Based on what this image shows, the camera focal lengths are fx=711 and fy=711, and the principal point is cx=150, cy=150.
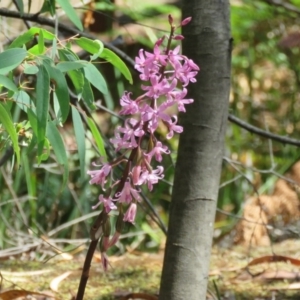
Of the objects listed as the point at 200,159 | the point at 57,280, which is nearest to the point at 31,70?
the point at 200,159

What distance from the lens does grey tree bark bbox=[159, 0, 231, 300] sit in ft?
5.63

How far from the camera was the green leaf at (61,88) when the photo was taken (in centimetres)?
138

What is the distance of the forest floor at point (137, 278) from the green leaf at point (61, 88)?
869 mm

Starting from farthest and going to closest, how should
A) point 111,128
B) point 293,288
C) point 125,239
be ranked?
point 111,128
point 125,239
point 293,288

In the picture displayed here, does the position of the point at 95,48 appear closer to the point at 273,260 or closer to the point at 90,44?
the point at 90,44

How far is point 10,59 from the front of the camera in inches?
53.1

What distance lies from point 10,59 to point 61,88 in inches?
4.7

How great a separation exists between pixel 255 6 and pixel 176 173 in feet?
10.5

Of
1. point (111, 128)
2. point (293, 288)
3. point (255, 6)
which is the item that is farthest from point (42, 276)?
point (255, 6)

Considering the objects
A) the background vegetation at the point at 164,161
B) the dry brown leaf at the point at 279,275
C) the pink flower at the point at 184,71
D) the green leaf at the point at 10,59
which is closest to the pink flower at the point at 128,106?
the pink flower at the point at 184,71

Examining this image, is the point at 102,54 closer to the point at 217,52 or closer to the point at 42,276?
the point at 217,52

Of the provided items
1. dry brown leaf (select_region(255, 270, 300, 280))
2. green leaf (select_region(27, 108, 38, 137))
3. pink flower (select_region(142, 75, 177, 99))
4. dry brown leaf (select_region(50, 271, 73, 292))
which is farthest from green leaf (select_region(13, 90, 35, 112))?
dry brown leaf (select_region(255, 270, 300, 280))

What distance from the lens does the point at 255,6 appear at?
15.5ft

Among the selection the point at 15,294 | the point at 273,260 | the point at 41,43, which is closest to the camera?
the point at 41,43
